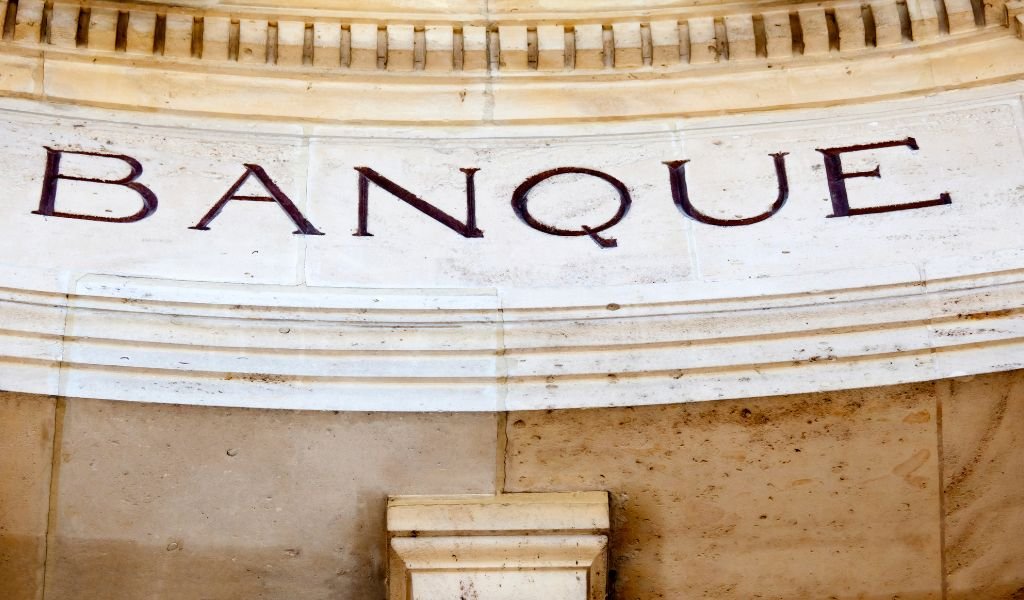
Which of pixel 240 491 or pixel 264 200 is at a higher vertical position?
pixel 264 200

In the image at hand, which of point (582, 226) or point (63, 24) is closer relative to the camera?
point (582, 226)

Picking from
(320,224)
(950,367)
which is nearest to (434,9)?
(320,224)

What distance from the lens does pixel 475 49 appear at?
6078mm

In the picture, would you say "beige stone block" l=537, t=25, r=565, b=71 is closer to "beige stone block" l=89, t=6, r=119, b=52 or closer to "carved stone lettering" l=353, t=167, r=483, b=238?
"carved stone lettering" l=353, t=167, r=483, b=238

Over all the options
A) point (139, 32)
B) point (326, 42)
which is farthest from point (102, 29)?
point (326, 42)

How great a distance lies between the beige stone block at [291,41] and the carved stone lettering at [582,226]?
3.34 feet

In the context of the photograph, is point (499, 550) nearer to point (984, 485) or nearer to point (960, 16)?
point (984, 485)

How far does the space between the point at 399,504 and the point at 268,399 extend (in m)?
0.57

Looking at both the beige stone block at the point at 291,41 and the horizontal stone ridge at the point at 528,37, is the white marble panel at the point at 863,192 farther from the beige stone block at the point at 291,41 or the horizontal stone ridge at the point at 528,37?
the beige stone block at the point at 291,41

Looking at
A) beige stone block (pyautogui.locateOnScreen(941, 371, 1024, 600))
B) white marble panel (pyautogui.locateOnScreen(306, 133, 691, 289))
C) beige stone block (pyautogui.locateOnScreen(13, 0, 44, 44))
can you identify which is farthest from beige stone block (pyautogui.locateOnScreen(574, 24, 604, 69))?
beige stone block (pyautogui.locateOnScreen(13, 0, 44, 44))

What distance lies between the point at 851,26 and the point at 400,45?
1.76 meters

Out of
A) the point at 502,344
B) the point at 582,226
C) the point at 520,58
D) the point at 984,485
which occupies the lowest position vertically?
the point at 984,485

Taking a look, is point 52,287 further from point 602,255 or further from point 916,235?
point 916,235

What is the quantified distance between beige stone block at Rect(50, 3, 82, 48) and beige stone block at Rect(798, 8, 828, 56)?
281 cm
